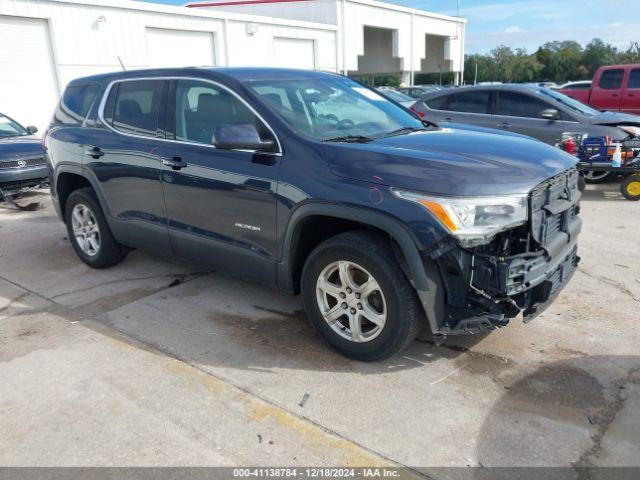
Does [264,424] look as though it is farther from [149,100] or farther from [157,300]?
[149,100]

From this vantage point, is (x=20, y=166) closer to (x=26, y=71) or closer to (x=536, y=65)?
(x=26, y=71)

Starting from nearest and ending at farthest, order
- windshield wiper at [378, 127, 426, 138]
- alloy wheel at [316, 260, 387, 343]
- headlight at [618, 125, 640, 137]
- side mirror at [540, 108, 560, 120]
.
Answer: alloy wheel at [316, 260, 387, 343] < windshield wiper at [378, 127, 426, 138] < headlight at [618, 125, 640, 137] < side mirror at [540, 108, 560, 120]

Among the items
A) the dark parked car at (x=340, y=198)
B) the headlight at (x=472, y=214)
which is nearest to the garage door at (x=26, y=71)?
the dark parked car at (x=340, y=198)

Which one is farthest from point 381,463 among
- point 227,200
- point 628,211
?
point 628,211

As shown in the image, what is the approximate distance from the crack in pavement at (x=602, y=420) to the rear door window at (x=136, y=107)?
366 cm

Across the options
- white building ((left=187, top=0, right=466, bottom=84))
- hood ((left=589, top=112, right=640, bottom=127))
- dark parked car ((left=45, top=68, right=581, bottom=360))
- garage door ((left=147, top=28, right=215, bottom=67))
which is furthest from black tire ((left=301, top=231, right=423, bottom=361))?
white building ((left=187, top=0, right=466, bottom=84))

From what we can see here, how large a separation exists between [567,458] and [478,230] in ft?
3.94

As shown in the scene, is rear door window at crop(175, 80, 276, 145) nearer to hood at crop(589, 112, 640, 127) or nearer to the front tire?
hood at crop(589, 112, 640, 127)

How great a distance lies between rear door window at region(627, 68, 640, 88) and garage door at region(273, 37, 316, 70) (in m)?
14.6

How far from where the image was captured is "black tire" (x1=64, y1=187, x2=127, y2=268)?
5.28 meters

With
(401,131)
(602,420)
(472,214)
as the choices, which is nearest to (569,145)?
(401,131)

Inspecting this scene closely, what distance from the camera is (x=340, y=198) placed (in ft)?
10.8

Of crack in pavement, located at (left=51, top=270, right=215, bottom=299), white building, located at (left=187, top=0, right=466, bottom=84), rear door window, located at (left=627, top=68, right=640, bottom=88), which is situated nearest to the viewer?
crack in pavement, located at (left=51, top=270, right=215, bottom=299)

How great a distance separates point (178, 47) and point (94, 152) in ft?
55.0
